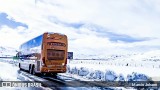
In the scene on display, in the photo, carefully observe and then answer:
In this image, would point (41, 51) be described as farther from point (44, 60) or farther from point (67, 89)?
point (67, 89)

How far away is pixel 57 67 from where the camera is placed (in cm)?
1962

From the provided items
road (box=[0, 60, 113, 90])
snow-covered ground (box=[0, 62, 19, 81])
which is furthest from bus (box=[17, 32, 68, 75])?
snow-covered ground (box=[0, 62, 19, 81])

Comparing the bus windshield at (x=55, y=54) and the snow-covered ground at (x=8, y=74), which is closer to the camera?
the snow-covered ground at (x=8, y=74)

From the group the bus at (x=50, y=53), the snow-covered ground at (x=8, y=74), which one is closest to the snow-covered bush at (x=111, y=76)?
the bus at (x=50, y=53)

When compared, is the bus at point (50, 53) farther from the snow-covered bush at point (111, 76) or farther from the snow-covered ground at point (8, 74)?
the snow-covered bush at point (111, 76)

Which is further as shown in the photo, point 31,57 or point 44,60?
point 31,57

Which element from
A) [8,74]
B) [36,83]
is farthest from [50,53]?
[36,83]

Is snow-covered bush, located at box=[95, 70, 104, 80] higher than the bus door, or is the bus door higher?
the bus door

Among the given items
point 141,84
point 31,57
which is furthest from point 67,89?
point 31,57

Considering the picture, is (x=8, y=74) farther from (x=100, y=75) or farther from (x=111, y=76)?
(x=111, y=76)

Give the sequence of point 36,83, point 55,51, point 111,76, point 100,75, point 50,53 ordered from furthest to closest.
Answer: point 100,75, point 55,51, point 50,53, point 111,76, point 36,83

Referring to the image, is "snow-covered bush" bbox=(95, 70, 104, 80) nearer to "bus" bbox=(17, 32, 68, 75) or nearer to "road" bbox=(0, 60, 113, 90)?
"bus" bbox=(17, 32, 68, 75)

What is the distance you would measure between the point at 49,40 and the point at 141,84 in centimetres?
993

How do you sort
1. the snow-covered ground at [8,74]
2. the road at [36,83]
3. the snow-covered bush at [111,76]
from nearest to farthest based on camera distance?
the road at [36,83]
the snow-covered ground at [8,74]
the snow-covered bush at [111,76]
